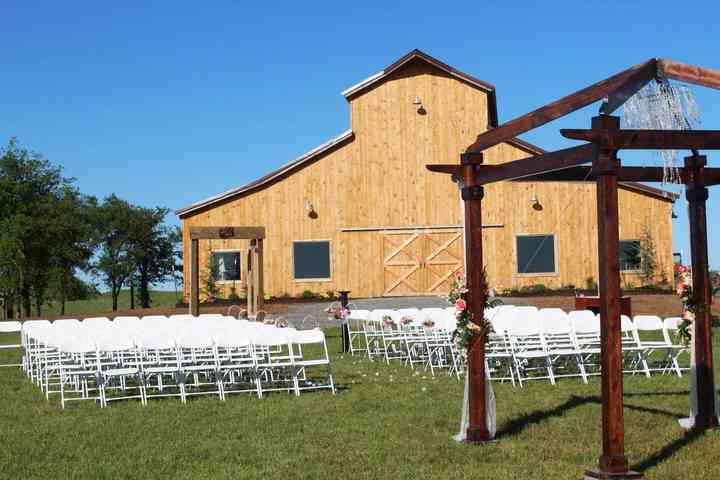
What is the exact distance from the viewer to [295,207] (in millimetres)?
28203

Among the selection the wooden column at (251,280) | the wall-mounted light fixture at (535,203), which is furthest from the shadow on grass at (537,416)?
the wall-mounted light fixture at (535,203)

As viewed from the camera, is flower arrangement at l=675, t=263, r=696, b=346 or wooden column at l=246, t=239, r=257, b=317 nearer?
flower arrangement at l=675, t=263, r=696, b=346

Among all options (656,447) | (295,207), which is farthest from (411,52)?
(656,447)

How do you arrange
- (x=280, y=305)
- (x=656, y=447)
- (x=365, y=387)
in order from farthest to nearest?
(x=280, y=305)
(x=365, y=387)
(x=656, y=447)

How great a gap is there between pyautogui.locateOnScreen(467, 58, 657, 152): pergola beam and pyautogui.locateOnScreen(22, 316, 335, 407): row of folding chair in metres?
4.44

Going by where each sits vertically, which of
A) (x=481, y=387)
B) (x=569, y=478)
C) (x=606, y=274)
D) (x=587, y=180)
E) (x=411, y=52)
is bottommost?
(x=569, y=478)

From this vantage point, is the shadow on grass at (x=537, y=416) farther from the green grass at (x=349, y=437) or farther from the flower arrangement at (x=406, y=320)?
the flower arrangement at (x=406, y=320)

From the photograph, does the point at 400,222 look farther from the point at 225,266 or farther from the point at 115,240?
the point at 115,240

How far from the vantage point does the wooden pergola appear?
632 centimetres

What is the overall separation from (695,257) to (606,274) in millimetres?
2452

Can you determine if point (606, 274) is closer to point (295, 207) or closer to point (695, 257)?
point (695, 257)

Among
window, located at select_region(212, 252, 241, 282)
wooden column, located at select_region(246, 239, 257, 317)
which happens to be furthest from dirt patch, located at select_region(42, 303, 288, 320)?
wooden column, located at select_region(246, 239, 257, 317)

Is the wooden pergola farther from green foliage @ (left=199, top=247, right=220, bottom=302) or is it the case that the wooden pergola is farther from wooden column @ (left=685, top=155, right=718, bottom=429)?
green foliage @ (left=199, top=247, right=220, bottom=302)

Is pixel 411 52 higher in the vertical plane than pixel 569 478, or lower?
higher
